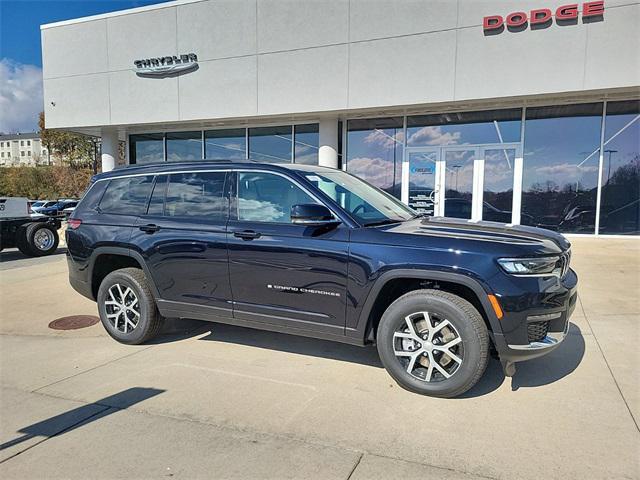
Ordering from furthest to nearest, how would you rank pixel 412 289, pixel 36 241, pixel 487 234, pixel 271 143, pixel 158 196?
pixel 271 143, pixel 36 241, pixel 158 196, pixel 412 289, pixel 487 234

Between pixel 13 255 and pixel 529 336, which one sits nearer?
pixel 529 336

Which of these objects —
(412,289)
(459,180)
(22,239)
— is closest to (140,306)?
Result: (412,289)

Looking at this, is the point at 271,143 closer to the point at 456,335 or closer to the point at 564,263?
the point at 564,263

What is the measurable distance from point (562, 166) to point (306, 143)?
744cm

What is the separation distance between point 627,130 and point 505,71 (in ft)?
11.5

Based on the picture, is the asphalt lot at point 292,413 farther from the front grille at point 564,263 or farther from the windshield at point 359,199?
the windshield at point 359,199

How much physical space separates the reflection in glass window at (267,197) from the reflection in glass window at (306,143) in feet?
34.1

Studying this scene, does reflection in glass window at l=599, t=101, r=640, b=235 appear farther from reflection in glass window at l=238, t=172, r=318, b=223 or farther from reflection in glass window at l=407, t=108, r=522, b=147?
reflection in glass window at l=238, t=172, r=318, b=223

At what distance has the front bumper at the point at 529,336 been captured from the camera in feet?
10.4

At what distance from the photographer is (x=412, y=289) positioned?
3635 mm

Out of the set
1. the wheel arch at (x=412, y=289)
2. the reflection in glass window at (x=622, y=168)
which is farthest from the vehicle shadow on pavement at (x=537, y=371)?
the reflection in glass window at (x=622, y=168)

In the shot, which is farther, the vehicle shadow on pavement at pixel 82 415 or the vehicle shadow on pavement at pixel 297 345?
the vehicle shadow on pavement at pixel 297 345

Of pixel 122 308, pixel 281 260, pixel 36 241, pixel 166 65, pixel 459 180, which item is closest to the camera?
pixel 281 260

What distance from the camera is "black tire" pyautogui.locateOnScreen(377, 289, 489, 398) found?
324 cm
